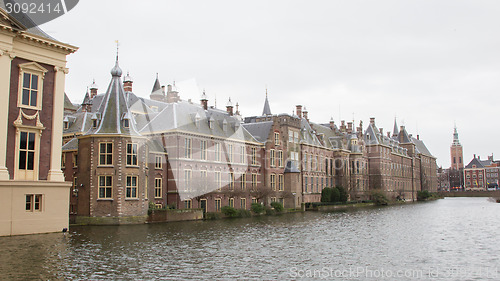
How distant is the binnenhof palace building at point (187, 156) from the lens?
39.8 metres

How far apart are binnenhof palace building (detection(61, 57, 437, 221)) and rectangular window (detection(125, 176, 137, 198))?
9 centimetres

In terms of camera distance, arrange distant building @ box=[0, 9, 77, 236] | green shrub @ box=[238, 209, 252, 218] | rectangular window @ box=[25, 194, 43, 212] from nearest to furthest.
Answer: distant building @ box=[0, 9, 77, 236], rectangular window @ box=[25, 194, 43, 212], green shrub @ box=[238, 209, 252, 218]

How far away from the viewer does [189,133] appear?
48250 mm

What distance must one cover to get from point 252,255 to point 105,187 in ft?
71.5

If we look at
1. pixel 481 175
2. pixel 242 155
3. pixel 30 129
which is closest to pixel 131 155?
pixel 30 129

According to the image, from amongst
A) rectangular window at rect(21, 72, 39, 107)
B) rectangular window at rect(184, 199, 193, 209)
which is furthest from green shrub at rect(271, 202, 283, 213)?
rectangular window at rect(21, 72, 39, 107)

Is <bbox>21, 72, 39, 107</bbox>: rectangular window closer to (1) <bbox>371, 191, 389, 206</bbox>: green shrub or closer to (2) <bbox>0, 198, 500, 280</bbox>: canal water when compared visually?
(2) <bbox>0, 198, 500, 280</bbox>: canal water

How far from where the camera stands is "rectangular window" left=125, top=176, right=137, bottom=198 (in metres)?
39.6

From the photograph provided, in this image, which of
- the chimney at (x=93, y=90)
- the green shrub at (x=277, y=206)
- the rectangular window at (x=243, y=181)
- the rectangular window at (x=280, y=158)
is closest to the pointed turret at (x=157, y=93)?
the chimney at (x=93, y=90)

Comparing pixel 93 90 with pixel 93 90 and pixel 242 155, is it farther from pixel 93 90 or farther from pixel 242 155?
pixel 242 155

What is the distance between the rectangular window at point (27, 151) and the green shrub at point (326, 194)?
51.4 metres

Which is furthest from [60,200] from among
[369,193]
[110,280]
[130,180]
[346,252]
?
[369,193]

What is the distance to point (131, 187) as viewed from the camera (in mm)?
39844

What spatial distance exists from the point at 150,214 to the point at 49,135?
14.2m
